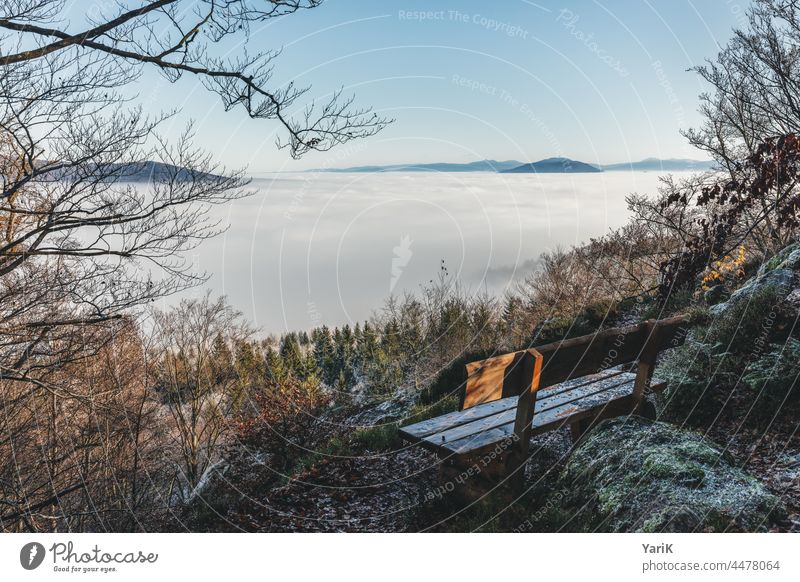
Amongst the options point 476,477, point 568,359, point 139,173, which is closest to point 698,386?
point 568,359

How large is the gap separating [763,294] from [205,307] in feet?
51.9

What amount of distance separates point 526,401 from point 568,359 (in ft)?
1.64

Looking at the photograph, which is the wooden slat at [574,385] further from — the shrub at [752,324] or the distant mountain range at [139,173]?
the distant mountain range at [139,173]

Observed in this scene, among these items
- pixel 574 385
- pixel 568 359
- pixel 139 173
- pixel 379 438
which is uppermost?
pixel 139 173

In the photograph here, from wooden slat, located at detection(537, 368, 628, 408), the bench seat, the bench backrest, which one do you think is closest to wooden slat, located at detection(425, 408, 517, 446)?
the bench seat

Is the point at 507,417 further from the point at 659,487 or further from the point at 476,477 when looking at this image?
the point at 659,487

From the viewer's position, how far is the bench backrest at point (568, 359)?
3.65 meters

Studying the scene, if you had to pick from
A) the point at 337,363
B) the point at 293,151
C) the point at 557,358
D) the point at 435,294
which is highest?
the point at 293,151

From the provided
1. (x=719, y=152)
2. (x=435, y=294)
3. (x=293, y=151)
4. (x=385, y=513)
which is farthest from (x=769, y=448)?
(x=719, y=152)

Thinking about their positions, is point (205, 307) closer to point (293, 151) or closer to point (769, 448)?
point (293, 151)
